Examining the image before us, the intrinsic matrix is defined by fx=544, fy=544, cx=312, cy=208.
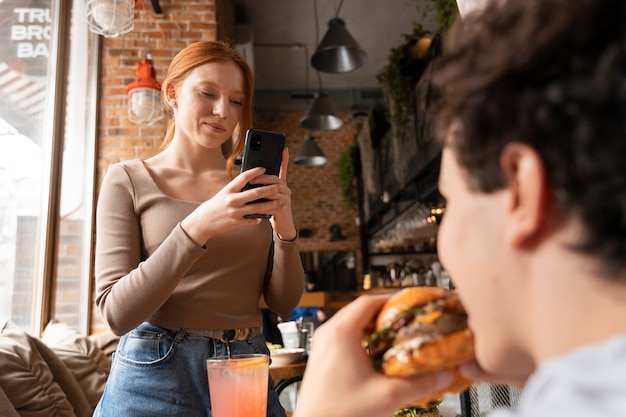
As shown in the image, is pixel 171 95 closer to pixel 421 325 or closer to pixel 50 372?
pixel 421 325

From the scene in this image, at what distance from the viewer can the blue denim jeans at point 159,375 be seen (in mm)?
1168

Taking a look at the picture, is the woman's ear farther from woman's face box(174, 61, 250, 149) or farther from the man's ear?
the man's ear

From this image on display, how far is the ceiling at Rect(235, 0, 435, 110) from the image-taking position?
681 cm

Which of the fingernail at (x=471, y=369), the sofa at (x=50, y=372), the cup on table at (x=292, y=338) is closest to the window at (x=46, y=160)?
the sofa at (x=50, y=372)

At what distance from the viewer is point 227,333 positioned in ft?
4.18

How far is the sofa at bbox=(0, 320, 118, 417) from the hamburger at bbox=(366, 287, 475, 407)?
6.07 feet

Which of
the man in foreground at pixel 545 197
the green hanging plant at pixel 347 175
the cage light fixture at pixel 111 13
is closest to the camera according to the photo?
the man in foreground at pixel 545 197

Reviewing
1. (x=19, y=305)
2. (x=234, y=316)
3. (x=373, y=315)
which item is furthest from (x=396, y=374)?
(x=19, y=305)

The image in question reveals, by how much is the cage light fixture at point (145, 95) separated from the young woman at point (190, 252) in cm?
214

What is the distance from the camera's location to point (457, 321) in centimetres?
63

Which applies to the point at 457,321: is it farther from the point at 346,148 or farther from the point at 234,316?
the point at 346,148

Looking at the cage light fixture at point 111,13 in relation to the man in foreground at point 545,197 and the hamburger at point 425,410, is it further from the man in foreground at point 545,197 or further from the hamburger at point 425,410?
the man in foreground at point 545,197

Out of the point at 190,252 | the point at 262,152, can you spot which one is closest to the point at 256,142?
the point at 262,152

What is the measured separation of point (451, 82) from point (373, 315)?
32 centimetres
